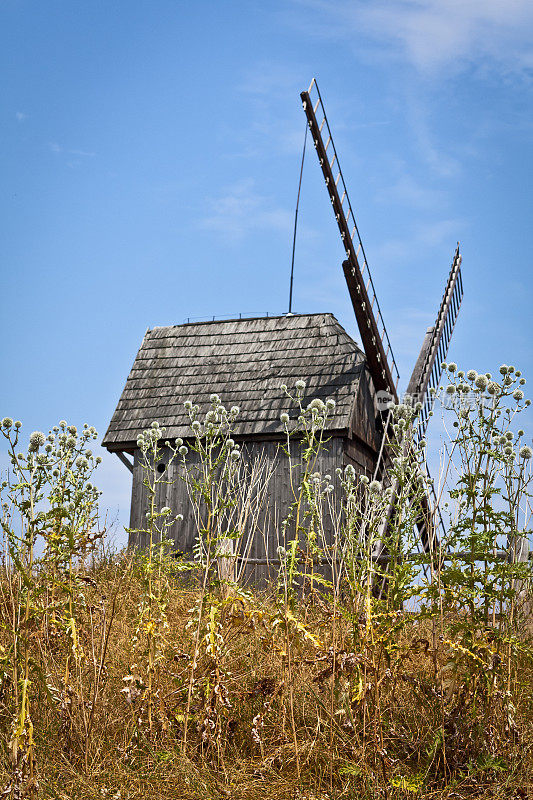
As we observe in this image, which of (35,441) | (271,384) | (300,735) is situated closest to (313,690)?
(300,735)

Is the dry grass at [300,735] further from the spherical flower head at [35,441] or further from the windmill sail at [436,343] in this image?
the windmill sail at [436,343]

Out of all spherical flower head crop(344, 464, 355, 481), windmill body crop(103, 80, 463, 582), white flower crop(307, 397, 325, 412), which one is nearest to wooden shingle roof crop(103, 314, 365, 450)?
windmill body crop(103, 80, 463, 582)

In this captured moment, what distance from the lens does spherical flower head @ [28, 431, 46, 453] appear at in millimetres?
4844

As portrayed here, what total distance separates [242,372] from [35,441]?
30.8 ft

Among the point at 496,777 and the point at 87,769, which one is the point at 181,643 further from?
the point at 496,777

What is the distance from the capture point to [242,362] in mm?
14367

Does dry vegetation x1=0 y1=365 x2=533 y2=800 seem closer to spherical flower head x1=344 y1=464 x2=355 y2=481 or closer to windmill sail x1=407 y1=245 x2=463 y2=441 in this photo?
→ spherical flower head x1=344 y1=464 x2=355 y2=481

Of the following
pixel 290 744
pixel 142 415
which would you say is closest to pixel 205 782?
pixel 290 744

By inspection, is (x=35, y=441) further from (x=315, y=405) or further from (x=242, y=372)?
(x=242, y=372)

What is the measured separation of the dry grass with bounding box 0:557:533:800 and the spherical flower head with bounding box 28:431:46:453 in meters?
0.89

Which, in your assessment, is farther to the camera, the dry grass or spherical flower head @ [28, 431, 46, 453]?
spherical flower head @ [28, 431, 46, 453]

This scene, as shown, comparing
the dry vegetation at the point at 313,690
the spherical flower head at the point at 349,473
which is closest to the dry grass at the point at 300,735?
the dry vegetation at the point at 313,690

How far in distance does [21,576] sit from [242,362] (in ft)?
32.6

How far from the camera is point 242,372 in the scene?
14164 millimetres
